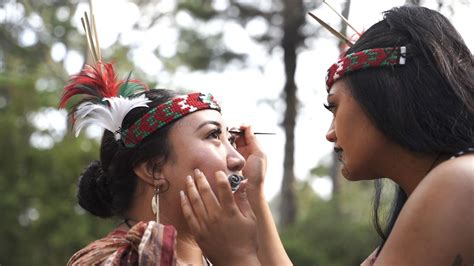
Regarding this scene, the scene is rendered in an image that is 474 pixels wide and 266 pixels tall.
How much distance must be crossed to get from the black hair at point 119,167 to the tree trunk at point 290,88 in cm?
1052

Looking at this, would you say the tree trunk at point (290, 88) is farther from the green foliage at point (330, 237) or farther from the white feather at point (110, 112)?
the white feather at point (110, 112)

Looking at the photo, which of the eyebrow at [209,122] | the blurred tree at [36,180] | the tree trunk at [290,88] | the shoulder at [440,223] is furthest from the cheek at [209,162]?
the tree trunk at [290,88]

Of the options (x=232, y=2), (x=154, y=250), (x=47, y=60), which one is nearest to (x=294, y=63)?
(x=232, y=2)

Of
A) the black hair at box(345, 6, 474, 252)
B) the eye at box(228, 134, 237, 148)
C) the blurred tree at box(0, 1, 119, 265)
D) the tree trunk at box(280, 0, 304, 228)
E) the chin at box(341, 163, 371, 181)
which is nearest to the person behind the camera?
the black hair at box(345, 6, 474, 252)

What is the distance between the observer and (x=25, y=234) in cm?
1155

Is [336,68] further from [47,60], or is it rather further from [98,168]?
[47,60]

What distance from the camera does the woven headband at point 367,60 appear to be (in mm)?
2598

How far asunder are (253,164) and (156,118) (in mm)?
494

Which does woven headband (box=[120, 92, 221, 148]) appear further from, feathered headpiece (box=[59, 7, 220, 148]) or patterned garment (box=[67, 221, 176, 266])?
patterned garment (box=[67, 221, 176, 266])

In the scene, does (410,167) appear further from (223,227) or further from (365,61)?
(223,227)

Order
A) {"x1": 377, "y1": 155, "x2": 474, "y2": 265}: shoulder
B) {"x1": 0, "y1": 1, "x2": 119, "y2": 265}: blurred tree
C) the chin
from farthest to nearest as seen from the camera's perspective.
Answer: {"x1": 0, "y1": 1, "x2": 119, "y2": 265}: blurred tree → the chin → {"x1": 377, "y1": 155, "x2": 474, "y2": 265}: shoulder

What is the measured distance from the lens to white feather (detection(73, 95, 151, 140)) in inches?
128

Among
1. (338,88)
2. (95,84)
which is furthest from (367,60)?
(95,84)

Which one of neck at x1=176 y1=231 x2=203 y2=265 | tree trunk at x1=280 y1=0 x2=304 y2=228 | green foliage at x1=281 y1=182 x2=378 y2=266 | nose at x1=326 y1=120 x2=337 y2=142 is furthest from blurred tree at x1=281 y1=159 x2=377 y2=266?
nose at x1=326 y1=120 x2=337 y2=142
